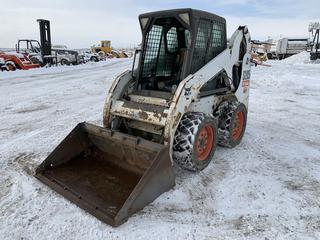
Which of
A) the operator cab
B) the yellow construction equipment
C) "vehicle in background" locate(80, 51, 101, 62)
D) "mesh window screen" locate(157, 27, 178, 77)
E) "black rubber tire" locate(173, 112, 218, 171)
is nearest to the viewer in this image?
"black rubber tire" locate(173, 112, 218, 171)

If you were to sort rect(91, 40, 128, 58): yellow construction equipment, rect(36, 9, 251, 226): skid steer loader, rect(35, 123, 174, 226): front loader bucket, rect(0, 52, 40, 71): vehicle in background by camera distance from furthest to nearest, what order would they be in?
1. rect(91, 40, 128, 58): yellow construction equipment
2. rect(0, 52, 40, 71): vehicle in background
3. rect(36, 9, 251, 226): skid steer loader
4. rect(35, 123, 174, 226): front loader bucket

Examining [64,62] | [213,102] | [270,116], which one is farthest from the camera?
[64,62]

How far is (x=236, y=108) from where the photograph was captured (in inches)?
182

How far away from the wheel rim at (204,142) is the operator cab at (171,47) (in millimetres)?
717

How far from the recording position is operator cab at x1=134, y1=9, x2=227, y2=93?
3971mm

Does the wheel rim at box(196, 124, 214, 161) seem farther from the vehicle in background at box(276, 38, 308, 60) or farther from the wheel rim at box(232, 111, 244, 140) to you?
the vehicle in background at box(276, 38, 308, 60)

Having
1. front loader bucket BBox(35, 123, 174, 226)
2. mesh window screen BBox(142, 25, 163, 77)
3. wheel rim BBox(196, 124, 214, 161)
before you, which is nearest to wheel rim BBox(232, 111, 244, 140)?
wheel rim BBox(196, 124, 214, 161)

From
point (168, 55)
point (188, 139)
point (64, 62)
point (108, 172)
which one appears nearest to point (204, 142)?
point (188, 139)

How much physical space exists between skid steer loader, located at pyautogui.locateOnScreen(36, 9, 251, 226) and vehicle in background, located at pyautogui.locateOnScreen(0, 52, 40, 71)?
15.2 m

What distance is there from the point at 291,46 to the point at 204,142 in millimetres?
35598

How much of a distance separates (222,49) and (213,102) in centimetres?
87

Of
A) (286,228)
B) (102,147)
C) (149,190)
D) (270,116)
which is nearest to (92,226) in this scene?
(149,190)

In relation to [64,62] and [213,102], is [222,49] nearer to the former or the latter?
[213,102]

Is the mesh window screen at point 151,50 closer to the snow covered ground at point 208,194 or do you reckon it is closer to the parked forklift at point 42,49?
the snow covered ground at point 208,194
